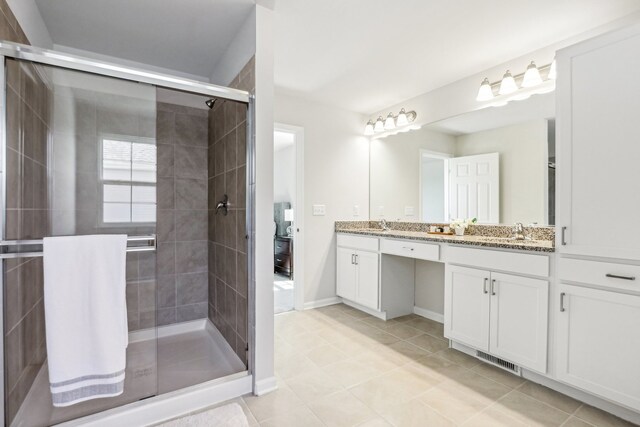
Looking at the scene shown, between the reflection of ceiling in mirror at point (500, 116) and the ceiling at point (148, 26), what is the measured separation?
209cm

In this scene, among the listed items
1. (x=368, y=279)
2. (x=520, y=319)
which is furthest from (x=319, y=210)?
(x=520, y=319)

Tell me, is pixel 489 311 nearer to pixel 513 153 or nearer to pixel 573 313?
pixel 573 313

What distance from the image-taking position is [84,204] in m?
1.49

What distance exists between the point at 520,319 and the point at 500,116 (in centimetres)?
168

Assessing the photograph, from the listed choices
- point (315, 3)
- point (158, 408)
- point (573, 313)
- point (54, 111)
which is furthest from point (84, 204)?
point (573, 313)

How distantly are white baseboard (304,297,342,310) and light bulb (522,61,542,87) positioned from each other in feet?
9.39

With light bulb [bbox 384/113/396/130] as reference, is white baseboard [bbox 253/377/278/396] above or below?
below

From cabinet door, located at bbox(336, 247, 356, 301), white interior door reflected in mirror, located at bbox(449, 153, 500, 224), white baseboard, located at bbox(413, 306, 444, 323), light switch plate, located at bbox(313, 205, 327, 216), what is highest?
white interior door reflected in mirror, located at bbox(449, 153, 500, 224)

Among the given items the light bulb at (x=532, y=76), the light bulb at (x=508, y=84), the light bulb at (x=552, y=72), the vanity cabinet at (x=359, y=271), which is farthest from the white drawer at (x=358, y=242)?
the light bulb at (x=552, y=72)

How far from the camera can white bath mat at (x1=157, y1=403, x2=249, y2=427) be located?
1564mm

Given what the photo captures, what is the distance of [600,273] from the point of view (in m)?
1.67

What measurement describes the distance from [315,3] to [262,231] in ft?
4.94

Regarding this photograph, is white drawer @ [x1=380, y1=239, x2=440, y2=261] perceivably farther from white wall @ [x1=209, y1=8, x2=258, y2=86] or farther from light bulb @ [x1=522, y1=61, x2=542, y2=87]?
white wall @ [x1=209, y1=8, x2=258, y2=86]

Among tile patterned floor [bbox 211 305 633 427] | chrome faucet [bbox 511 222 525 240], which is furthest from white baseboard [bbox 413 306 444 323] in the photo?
chrome faucet [bbox 511 222 525 240]
